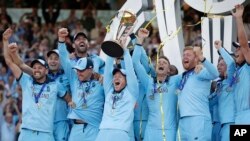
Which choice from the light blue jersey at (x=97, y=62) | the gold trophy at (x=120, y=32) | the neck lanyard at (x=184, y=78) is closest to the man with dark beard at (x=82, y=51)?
the light blue jersey at (x=97, y=62)

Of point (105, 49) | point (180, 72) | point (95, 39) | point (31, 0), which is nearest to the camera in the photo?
point (105, 49)

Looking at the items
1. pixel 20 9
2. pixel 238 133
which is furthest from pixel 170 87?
pixel 20 9

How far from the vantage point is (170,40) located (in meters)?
16.0

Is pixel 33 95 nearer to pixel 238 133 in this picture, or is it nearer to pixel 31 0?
pixel 238 133

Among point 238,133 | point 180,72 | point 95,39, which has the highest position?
point 95,39

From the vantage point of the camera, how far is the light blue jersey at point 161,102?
14.2 meters

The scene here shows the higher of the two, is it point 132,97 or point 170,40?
point 170,40

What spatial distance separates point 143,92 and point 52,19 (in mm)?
9838

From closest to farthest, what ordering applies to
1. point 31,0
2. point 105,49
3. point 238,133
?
point 238,133 < point 105,49 < point 31,0

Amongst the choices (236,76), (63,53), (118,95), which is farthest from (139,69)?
(236,76)

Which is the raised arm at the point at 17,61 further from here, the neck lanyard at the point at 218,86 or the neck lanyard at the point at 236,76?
the neck lanyard at the point at 236,76

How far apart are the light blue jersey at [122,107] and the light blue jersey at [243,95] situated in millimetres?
1382

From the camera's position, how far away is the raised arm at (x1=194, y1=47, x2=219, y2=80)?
13719mm

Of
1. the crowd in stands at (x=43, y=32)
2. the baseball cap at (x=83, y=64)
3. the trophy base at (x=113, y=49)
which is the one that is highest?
the crowd in stands at (x=43, y=32)
